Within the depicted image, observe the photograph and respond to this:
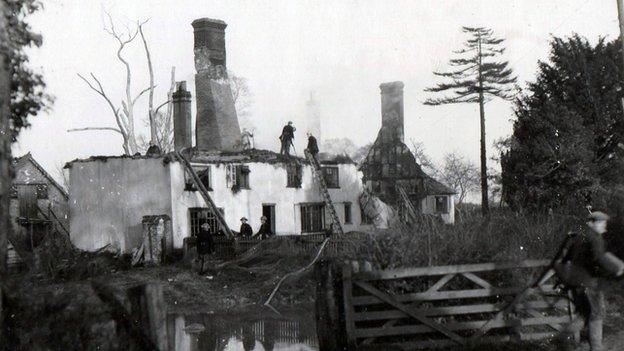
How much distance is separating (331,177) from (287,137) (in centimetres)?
379

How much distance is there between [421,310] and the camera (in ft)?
31.7

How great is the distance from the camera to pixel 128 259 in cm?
3097

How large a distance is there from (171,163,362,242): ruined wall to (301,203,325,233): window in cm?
33

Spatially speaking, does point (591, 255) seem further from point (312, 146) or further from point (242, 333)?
point (312, 146)

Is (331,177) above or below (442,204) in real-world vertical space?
above

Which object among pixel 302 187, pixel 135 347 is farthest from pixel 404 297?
pixel 302 187

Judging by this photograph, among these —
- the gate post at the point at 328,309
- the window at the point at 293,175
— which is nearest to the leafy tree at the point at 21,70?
the gate post at the point at 328,309

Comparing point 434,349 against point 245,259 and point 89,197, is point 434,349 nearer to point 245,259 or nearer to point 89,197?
point 245,259

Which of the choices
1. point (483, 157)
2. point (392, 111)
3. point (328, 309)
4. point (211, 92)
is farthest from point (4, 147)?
point (392, 111)

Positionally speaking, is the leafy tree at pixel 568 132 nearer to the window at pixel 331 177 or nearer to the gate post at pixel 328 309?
the window at pixel 331 177

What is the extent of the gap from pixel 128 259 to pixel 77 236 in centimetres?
535

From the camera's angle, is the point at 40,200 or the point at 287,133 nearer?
the point at 287,133

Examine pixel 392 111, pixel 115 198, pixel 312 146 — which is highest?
pixel 392 111

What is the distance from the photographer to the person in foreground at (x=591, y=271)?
333 inches
